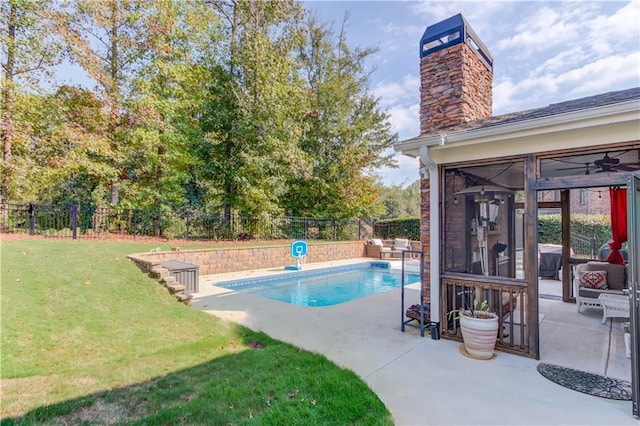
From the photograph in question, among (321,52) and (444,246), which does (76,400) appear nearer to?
(444,246)

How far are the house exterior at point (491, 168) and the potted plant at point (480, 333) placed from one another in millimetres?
394

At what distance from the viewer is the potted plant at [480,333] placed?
→ 411cm

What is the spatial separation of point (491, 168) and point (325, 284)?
7390 mm

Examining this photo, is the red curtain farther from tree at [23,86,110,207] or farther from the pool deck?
tree at [23,86,110,207]

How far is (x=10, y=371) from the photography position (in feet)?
10.8

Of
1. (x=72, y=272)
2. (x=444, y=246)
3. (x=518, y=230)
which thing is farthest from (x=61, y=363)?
(x=518, y=230)

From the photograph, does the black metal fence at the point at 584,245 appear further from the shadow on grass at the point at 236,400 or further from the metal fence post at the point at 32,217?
the metal fence post at the point at 32,217

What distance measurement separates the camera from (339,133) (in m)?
20.0

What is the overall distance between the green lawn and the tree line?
8837 millimetres

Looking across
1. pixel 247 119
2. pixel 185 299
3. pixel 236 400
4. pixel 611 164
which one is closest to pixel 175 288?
pixel 185 299

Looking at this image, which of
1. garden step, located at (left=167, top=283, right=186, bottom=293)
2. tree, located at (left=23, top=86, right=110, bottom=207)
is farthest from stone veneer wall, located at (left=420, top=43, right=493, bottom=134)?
tree, located at (left=23, top=86, right=110, bottom=207)

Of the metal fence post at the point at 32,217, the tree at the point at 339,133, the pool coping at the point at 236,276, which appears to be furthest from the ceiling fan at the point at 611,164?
the tree at the point at 339,133

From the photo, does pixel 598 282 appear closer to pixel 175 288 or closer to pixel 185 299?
pixel 185 299

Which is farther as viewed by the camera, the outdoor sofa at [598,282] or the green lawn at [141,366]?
→ the outdoor sofa at [598,282]
